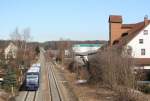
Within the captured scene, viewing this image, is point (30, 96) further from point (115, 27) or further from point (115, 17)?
point (115, 17)

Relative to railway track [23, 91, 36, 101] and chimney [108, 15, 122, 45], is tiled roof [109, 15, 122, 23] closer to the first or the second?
chimney [108, 15, 122, 45]

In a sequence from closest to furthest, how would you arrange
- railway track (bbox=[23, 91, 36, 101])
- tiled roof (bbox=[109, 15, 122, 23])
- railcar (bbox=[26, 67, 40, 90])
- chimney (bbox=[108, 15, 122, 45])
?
railway track (bbox=[23, 91, 36, 101]) → railcar (bbox=[26, 67, 40, 90]) → chimney (bbox=[108, 15, 122, 45]) → tiled roof (bbox=[109, 15, 122, 23])

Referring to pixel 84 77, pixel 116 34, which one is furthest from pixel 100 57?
pixel 116 34

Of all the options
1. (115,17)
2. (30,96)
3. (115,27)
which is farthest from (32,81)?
(115,17)

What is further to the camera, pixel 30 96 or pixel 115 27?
pixel 115 27

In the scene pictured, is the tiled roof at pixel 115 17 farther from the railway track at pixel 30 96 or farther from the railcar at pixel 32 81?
the railway track at pixel 30 96

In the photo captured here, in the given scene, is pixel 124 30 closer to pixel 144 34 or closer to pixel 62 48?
pixel 144 34

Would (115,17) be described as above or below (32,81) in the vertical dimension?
above

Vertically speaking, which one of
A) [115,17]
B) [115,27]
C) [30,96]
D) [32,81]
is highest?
[115,17]

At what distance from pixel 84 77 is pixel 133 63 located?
769 inches

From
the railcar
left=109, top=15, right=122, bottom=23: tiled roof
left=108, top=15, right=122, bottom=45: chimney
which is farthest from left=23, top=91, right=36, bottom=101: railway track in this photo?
left=109, top=15, right=122, bottom=23: tiled roof

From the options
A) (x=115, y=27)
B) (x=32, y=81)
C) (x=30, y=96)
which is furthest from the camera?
(x=115, y=27)

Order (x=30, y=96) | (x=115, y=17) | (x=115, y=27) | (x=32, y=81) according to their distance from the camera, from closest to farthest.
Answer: (x=30, y=96) → (x=32, y=81) → (x=115, y=17) → (x=115, y=27)

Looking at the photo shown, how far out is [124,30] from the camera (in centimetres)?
7388
